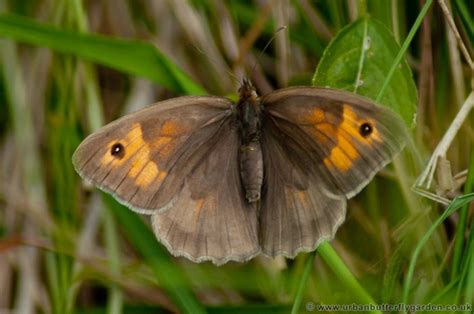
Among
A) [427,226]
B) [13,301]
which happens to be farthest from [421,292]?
[13,301]

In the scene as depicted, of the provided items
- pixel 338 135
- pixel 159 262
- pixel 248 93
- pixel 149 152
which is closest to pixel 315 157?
pixel 338 135

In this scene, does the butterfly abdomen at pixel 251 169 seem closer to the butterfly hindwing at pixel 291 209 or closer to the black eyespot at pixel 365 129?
the butterfly hindwing at pixel 291 209

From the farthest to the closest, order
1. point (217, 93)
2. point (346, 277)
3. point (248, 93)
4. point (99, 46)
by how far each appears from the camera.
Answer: point (217, 93), point (99, 46), point (248, 93), point (346, 277)

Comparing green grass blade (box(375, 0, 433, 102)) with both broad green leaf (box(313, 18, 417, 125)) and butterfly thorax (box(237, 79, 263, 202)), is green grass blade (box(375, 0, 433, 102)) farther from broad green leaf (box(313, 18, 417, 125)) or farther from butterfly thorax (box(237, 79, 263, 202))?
butterfly thorax (box(237, 79, 263, 202))

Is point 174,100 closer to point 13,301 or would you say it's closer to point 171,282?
point 171,282

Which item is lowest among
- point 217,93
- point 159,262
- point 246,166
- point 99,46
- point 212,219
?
Answer: point 159,262

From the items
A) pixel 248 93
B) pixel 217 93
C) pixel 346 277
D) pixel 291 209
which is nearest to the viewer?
pixel 346 277

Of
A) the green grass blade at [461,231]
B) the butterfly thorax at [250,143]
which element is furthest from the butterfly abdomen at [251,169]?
the green grass blade at [461,231]

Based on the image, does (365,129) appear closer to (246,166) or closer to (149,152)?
(246,166)

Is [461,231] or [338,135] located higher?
[338,135]
